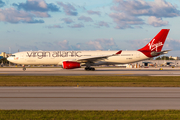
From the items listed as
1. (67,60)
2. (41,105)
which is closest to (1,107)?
(41,105)

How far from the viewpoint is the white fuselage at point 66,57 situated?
1607 inches

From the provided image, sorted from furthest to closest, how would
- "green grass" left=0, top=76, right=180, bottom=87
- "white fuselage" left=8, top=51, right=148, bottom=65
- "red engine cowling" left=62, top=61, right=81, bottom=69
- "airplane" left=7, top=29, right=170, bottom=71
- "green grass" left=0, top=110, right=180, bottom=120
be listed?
"white fuselage" left=8, top=51, right=148, bottom=65 < "airplane" left=7, top=29, right=170, bottom=71 < "red engine cowling" left=62, top=61, right=81, bottom=69 < "green grass" left=0, top=76, right=180, bottom=87 < "green grass" left=0, top=110, right=180, bottom=120

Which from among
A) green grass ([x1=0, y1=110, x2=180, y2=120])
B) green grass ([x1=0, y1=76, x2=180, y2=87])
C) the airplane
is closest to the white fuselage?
the airplane

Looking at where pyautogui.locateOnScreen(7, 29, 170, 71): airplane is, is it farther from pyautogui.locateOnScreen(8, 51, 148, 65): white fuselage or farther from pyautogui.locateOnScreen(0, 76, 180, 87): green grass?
pyautogui.locateOnScreen(0, 76, 180, 87): green grass

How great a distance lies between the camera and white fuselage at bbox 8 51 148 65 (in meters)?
40.8

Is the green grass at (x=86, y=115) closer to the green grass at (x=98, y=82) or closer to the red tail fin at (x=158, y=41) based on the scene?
the green grass at (x=98, y=82)

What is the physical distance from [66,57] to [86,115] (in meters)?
34.0

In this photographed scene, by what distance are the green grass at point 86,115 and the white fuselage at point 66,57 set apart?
3138cm

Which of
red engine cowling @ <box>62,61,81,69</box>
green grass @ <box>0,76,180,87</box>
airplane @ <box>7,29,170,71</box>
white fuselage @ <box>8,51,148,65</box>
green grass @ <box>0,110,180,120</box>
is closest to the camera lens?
green grass @ <box>0,110,180,120</box>

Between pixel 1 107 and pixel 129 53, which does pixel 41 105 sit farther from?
pixel 129 53

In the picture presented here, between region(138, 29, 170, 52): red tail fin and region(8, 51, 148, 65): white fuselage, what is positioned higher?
region(138, 29, 170, 52): red tail fin

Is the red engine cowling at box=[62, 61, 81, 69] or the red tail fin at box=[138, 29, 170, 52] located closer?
the red engine cowling at box=[62, 61, 81, 69]

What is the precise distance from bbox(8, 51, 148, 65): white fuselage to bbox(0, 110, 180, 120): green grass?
3138 centimetres

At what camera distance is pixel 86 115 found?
779 centimetres
